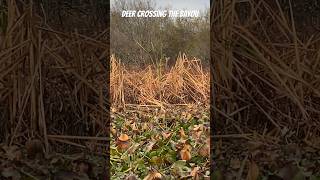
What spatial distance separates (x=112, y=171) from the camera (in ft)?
10.1

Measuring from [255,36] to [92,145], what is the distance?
99 cm

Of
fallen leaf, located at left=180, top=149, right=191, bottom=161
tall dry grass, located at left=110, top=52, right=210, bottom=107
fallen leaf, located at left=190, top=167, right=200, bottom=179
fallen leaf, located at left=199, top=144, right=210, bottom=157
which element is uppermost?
tall dry grass, located at left=110, top=52, right=210, bottom=107

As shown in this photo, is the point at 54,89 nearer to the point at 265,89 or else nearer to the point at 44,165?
the point at 44,165

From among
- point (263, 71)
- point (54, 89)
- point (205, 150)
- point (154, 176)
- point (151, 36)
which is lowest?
point (154, 176)

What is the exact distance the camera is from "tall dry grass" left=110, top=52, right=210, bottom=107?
3.04 meters

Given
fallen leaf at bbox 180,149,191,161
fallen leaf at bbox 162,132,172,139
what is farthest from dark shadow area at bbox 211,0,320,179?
fallen leaf at bbox 162,132,172,139

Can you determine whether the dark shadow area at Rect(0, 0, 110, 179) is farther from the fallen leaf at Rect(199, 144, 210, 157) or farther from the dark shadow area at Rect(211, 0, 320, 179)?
the dark shadow area at Rect(211, 0, 320, 179)

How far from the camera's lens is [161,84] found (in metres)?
3.12

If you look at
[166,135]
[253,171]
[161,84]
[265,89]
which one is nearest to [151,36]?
[161,84]

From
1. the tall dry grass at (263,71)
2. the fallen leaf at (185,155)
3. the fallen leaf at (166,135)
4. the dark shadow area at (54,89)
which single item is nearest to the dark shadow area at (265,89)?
the tall dry grass at (263,71)

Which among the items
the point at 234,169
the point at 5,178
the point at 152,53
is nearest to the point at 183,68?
the point at 152,53

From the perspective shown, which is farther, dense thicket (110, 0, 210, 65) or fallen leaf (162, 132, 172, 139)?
fallen leaf (162, 132, 172, 139)

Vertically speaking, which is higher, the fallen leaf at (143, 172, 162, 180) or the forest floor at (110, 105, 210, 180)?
the forest floor at (110, 105, 210, 180)

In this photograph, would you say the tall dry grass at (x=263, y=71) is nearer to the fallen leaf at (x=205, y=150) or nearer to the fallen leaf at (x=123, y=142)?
the fallen leaf at (x=205, y=150)
